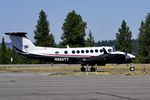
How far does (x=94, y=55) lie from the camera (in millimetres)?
51375

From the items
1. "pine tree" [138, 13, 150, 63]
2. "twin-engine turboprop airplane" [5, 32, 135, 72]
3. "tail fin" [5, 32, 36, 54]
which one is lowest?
"twin-engine turboprop airplane" [5, 32, 135, 72]

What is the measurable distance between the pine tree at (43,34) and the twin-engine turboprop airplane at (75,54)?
140 ft

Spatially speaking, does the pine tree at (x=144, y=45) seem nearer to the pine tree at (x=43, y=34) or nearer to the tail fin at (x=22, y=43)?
the pine tree at (x=43, y=34)

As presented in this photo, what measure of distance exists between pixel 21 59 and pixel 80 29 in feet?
69.3

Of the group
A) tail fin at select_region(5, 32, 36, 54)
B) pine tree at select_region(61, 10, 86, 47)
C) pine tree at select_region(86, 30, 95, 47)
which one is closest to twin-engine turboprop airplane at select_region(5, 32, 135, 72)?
tail fin at select_region(5, 32, 36, 54)

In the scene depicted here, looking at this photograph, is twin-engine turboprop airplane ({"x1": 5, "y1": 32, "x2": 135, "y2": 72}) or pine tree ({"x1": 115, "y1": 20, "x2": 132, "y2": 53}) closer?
twin-engine turboprop airplane ({"x1": 5, "y1": 32, "x2": 135, "y2": 72})

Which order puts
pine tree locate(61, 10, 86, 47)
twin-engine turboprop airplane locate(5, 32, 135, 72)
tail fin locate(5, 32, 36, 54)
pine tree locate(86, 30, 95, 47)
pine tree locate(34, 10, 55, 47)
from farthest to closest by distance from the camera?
pine tree locate(86, 30, 95, 47) → pine tree locate(34, 10, 55, 47) → pine tree locate(61, 10, 86, 47) → tail fin locate(5, 32, 36, 54) → twin-engine turboprop airplane locate(5, 32, 135, 72)

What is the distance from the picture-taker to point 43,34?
99438mm

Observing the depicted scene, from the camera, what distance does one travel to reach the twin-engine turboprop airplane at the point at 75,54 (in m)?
50.0

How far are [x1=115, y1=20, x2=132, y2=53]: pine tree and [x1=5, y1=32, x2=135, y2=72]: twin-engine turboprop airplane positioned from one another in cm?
4960

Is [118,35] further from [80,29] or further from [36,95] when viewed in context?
[36,95]

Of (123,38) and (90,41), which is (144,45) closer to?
(123,38)

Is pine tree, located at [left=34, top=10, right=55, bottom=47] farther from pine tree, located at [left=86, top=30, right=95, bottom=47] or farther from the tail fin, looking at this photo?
the tail fin

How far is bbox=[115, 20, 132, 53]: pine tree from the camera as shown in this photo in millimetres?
103100
